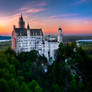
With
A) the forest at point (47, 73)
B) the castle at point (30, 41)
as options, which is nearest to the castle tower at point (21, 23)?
the castle at point (30, 41)

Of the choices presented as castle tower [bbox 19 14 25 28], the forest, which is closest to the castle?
the forest

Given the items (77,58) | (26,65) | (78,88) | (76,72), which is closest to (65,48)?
(77,58)

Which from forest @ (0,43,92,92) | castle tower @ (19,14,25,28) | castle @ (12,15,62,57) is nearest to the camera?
forest @ (0,43,92,92)

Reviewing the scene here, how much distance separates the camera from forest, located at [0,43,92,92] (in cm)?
2714

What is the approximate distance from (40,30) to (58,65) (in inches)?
543

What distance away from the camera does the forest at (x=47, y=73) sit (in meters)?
27.1

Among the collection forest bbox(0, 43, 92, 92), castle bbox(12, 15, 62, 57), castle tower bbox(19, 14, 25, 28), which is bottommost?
forest bbox(0, 43, 92, 92)

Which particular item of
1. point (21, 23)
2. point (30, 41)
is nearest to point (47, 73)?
point (30, 41)

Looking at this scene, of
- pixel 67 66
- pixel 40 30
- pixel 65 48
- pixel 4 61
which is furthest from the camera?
pixel 40 30

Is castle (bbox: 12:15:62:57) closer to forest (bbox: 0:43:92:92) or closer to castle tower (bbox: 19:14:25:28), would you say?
forest (bbox: 0:43:92:92)

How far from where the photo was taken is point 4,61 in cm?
3284

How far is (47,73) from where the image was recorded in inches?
1480

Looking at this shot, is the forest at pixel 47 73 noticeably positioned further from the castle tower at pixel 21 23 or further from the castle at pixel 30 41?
the castle tower at pixel 21 23

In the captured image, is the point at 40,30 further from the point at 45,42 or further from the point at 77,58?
the point at 77,58
